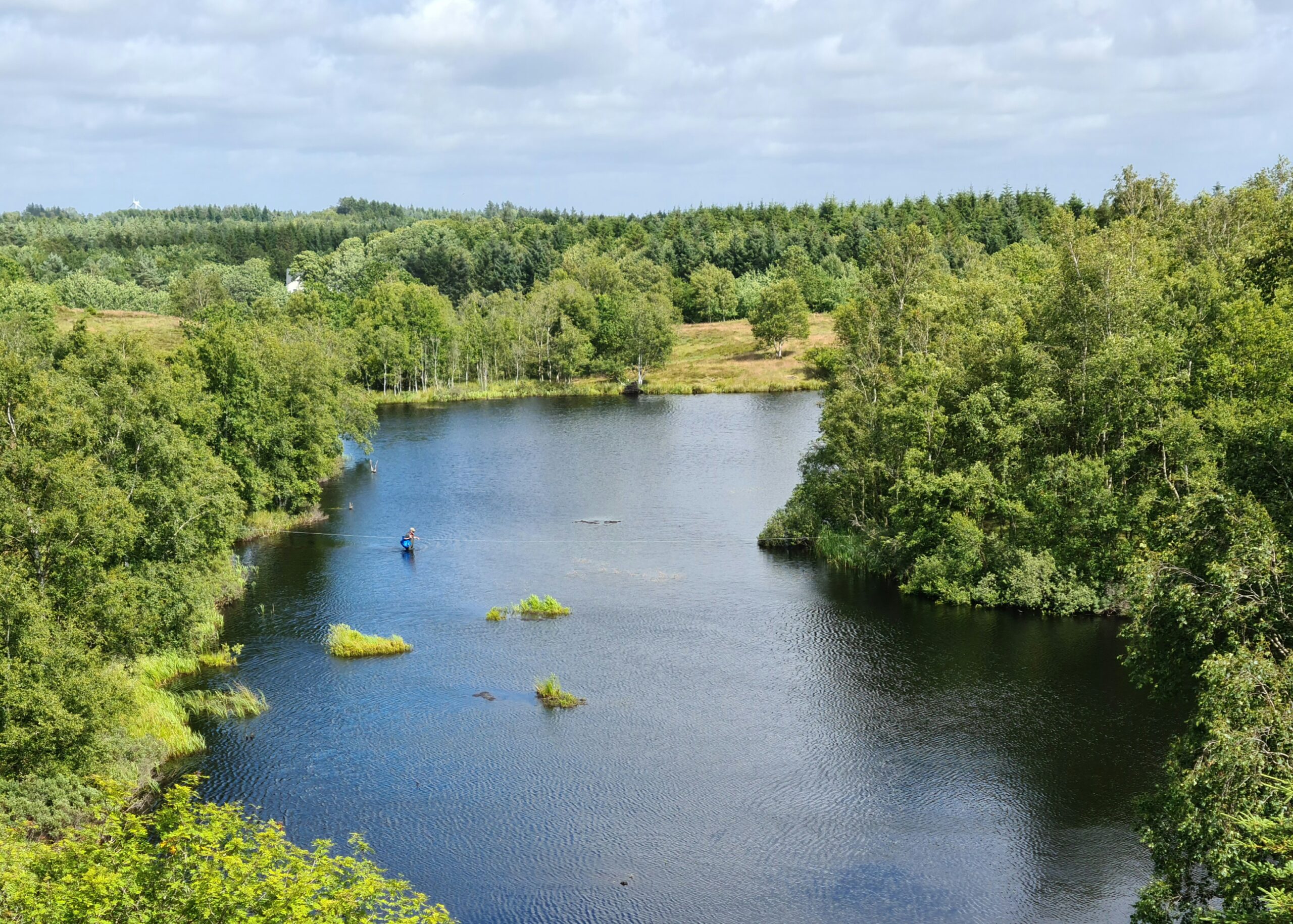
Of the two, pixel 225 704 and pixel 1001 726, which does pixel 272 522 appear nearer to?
pixel 225 704

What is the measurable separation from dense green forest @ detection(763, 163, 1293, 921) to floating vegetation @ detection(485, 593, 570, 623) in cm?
1725

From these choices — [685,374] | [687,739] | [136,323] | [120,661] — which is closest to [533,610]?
[687,739]

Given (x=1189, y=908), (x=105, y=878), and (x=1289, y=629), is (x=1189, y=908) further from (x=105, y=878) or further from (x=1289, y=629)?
(x=105, y=878)

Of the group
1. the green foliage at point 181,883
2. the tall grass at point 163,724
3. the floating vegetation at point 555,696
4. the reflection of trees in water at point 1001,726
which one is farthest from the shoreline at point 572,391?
the green foliage at point 181,883

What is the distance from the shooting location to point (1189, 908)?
23469 millimetres

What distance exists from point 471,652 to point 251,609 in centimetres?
1339

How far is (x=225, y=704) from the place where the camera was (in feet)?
131

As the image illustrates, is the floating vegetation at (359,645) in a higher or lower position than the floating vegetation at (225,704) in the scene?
higher

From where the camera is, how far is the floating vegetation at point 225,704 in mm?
39594

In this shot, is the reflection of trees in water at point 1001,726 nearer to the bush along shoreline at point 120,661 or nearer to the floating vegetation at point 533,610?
the floating vegetation at point 533,610

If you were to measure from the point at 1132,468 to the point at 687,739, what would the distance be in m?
26.5

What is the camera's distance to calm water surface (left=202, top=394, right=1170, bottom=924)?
29.2 meters

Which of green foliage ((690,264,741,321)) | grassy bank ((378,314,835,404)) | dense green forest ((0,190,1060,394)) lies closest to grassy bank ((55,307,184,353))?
dense green forest ((0,190,1060,394))

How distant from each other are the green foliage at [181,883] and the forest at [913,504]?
0.31 ft
